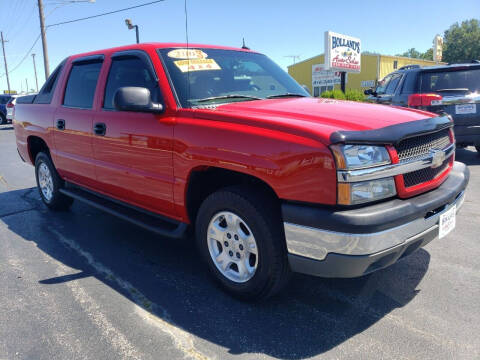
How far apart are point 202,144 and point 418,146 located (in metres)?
1.43

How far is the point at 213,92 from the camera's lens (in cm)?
331

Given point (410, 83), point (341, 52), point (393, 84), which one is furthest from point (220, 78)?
point (341, 52)

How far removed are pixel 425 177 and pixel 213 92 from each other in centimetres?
172

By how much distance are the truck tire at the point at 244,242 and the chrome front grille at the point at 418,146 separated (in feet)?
2.77

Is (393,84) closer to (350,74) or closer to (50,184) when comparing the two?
(50,184)

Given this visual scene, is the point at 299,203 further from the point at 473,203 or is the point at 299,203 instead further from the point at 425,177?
the point at 473,203

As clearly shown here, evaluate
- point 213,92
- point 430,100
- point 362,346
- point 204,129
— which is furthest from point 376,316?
point 430,100

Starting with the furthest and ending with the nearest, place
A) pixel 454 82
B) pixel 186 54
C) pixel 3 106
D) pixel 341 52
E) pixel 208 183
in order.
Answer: pixel 341 52
pixel 3 106
pixel 454 82
pixel 186 54
pixel 208 183

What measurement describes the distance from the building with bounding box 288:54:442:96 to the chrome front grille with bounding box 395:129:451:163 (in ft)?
Answer: 112

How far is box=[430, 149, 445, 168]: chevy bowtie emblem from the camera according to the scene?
8.72 ft

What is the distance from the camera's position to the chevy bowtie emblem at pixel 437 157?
105 inches

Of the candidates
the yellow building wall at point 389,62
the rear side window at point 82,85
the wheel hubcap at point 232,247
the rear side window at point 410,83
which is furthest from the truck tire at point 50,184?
the yellow building wall at point 389,62

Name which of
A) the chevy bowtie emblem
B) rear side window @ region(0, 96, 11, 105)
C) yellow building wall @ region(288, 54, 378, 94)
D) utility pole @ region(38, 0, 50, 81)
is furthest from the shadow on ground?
yellow building wall @ region(288, 54, 378, 94)

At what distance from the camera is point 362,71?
124 feet
